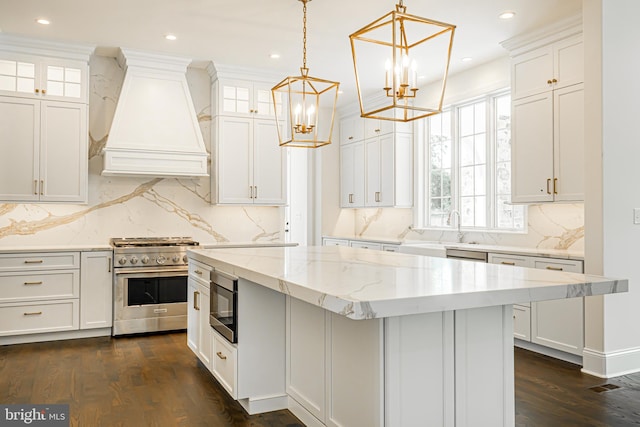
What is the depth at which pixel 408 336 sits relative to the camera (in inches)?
80.5

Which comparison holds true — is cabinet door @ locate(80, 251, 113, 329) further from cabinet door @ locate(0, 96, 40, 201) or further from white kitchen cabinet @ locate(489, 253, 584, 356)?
white kitchen cabinet @ locate(489, 253, 584, 356)

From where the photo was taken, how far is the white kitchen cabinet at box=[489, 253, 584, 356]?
3.86 metres

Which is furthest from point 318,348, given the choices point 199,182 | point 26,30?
point 26,30

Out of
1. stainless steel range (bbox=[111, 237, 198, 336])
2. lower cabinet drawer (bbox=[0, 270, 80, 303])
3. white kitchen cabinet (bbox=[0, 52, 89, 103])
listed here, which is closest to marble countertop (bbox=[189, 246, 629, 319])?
stainless steel range (bbox=[111, 237, 198, 336])

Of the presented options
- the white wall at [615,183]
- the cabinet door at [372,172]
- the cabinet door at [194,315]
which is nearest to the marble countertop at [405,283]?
the cabinet door at [194,315]

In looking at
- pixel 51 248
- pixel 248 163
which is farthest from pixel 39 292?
pixel 248 163

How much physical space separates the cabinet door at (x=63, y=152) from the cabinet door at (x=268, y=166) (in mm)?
1740

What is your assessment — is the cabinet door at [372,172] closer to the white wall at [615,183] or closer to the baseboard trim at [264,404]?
the white wall at [615,183]

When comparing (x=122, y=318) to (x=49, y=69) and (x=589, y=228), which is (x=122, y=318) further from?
(x=589, y=228)

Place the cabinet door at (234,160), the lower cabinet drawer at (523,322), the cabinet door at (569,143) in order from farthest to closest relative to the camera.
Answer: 1. the cabinet door at (234,160)
2. the lower cabinet drawer at (523,322)
3. the cabinet door at (569,143)

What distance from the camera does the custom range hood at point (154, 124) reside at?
198 inches

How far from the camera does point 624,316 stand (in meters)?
3.69

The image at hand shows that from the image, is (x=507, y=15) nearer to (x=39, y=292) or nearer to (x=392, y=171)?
(x=392, y=171)

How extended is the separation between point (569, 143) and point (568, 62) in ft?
2.17
